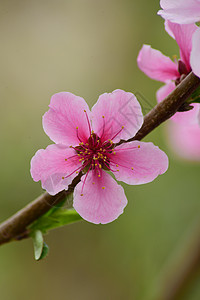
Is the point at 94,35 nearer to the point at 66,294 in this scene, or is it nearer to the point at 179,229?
the point at 179,229

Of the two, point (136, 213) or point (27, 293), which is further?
point (27, 293)

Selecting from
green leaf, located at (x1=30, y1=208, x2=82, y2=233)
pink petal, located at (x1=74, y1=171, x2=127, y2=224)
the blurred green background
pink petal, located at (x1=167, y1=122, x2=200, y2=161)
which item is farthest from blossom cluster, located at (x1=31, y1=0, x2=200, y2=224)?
the blurred green background

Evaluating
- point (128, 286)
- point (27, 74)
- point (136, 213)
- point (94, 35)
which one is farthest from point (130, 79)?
point (128, 286)

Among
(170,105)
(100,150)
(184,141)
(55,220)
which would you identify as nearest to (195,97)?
(170,105)

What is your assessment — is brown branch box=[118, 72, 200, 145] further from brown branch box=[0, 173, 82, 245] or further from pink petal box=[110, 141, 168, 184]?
brown branch box=[0, 173, 82, 245]

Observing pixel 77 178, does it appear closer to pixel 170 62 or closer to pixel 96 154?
pixel 96 154

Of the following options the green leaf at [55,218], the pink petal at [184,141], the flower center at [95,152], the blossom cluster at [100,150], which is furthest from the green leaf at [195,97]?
the pink petal at [184,141]
